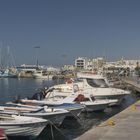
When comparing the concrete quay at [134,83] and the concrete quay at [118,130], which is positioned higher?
the concrete quay at [134,83]

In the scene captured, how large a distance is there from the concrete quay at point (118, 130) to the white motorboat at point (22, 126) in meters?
3.24

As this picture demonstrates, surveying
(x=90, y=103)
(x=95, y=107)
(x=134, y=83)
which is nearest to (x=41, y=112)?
(x=90, y=103)

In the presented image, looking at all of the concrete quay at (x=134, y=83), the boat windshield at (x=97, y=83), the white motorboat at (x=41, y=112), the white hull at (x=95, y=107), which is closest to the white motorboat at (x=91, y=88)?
the boat windshield at (x=97, y=83)

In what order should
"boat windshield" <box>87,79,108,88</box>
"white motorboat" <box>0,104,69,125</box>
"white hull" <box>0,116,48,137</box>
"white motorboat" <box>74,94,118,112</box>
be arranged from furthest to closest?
"boat windshield" <box>87,79,108,88</box>, "white motorboat" <box>74,94,118,112</box>, "white motorboat" <box>0,104,69,125</box>, "white hull" <box>0,116,48,137</box>

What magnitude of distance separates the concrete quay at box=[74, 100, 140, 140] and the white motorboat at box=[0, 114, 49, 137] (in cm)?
324

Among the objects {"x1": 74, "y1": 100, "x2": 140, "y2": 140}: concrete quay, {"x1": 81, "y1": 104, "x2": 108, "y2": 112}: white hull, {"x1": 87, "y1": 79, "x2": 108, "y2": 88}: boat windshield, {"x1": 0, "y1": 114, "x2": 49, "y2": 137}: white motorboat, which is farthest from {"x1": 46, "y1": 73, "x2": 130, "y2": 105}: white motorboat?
{"x1": 0, "y1": 114, "x2": 49, "y2": 137}: white motorboat

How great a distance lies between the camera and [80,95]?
3538 cm

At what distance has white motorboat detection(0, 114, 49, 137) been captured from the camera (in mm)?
21609

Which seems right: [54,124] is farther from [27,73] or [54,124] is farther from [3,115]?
[27,73]

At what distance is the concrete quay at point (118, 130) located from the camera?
1872 cm

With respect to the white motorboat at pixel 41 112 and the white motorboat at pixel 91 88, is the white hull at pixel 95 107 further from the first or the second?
the white motorboat at pixel 41 112

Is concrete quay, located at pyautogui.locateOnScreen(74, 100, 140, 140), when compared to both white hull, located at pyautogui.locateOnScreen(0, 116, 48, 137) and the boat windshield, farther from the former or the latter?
the boat windshield

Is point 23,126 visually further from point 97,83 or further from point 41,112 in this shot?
point 97,83

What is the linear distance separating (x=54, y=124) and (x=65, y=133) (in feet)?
3.56
